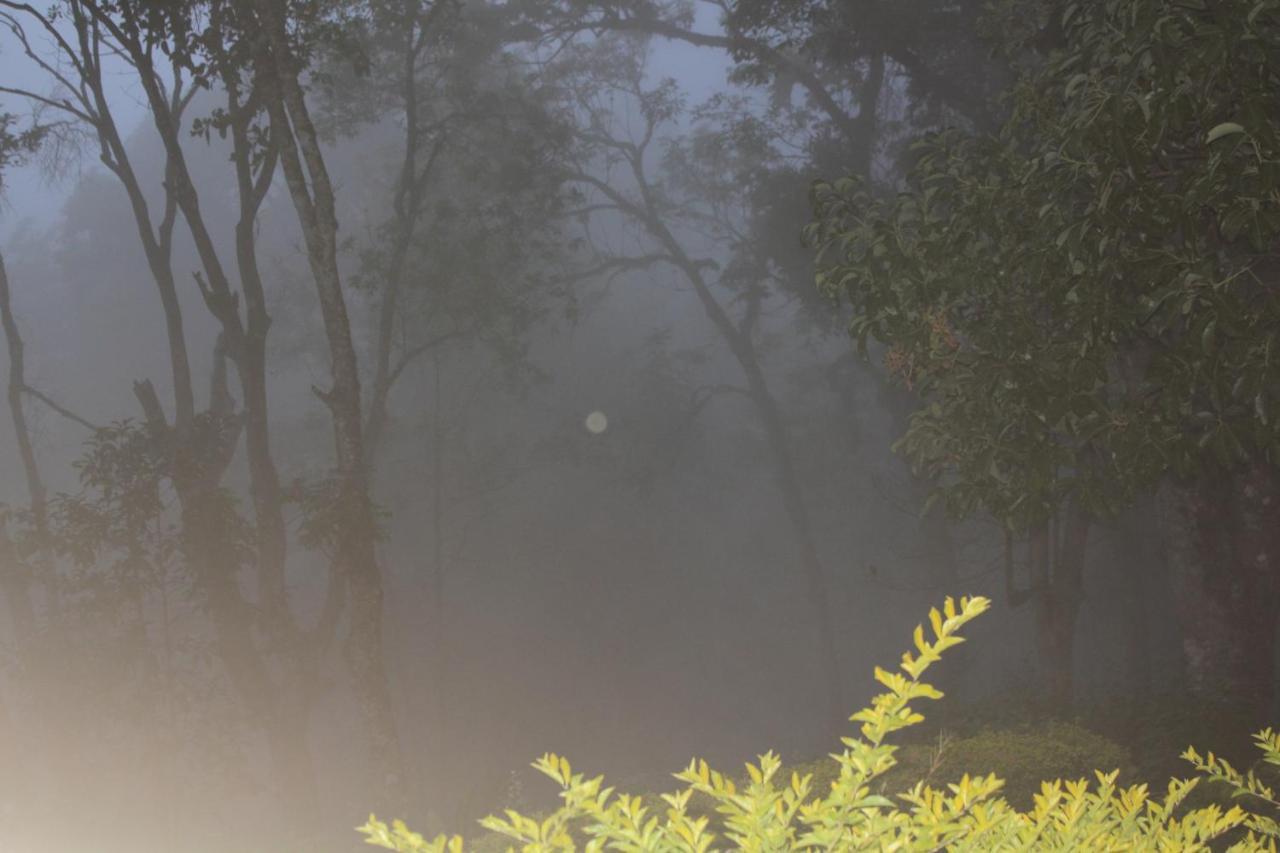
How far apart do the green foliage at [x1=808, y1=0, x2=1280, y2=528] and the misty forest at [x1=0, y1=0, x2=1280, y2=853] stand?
3 centimetres

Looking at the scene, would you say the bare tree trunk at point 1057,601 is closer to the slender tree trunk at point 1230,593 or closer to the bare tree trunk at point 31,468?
the slender tree trunk at point 1230,593

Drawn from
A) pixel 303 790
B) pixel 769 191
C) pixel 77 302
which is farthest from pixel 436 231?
pixel 77 302

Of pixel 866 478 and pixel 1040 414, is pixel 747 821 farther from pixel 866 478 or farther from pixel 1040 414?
pixel 866 478

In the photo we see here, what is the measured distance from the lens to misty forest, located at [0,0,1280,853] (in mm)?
5164

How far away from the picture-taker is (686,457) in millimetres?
32469

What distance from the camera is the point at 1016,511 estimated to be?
7.26m

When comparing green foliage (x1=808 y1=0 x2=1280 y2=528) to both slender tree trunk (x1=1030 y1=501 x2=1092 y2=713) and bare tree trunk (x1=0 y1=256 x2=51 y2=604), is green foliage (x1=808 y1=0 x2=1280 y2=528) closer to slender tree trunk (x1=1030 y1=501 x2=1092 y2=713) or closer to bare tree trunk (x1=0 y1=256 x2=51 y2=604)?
slender tree trunk (x1=1030 y1=501 x2=1092 y2=713)

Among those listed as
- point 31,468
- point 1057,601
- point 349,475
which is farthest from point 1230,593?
point 31,468

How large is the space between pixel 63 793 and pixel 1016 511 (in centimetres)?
1516

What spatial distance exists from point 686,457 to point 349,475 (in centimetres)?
2228

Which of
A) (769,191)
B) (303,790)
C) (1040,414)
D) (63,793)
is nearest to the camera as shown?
(1040,414)

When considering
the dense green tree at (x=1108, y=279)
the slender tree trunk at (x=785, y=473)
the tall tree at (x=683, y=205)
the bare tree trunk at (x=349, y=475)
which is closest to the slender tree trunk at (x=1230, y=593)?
the dense green tree at (x=1108, y=279)

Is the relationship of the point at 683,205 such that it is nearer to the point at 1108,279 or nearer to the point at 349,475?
the point at 349,475

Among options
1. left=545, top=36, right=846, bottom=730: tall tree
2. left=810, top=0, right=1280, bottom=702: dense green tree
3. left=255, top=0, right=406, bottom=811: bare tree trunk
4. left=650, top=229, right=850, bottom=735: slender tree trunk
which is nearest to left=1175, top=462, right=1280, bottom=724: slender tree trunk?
left=810, top=0, right=1280, bottom=702: dense green tree
